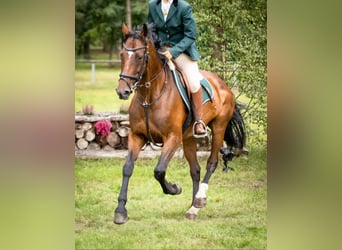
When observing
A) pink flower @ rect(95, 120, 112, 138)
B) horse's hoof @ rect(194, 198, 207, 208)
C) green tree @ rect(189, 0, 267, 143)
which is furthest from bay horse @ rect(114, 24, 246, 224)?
pink flower @ rect(95, 120, 112, 138)

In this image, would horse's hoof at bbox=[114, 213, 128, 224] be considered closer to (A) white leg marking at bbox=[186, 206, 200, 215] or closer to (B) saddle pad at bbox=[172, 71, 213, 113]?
(A) white leg marking at bbox=[186, 206, 200, 215]

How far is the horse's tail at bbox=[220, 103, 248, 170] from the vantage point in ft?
12.1

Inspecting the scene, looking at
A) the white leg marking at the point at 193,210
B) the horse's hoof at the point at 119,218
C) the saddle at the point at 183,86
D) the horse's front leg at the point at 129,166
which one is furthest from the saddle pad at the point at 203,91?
the horse's hoof at the point at 119,218

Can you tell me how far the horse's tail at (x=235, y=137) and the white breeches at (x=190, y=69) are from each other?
312mm

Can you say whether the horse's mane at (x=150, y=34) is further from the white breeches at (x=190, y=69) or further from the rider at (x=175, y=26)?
the white breeches at (x=190, y=69)

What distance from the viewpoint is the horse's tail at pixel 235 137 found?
12.1 feet

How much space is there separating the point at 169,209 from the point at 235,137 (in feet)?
1.84

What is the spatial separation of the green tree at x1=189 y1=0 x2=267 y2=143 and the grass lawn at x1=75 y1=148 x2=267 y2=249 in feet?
0.99

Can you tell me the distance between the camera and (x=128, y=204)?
140 inches
